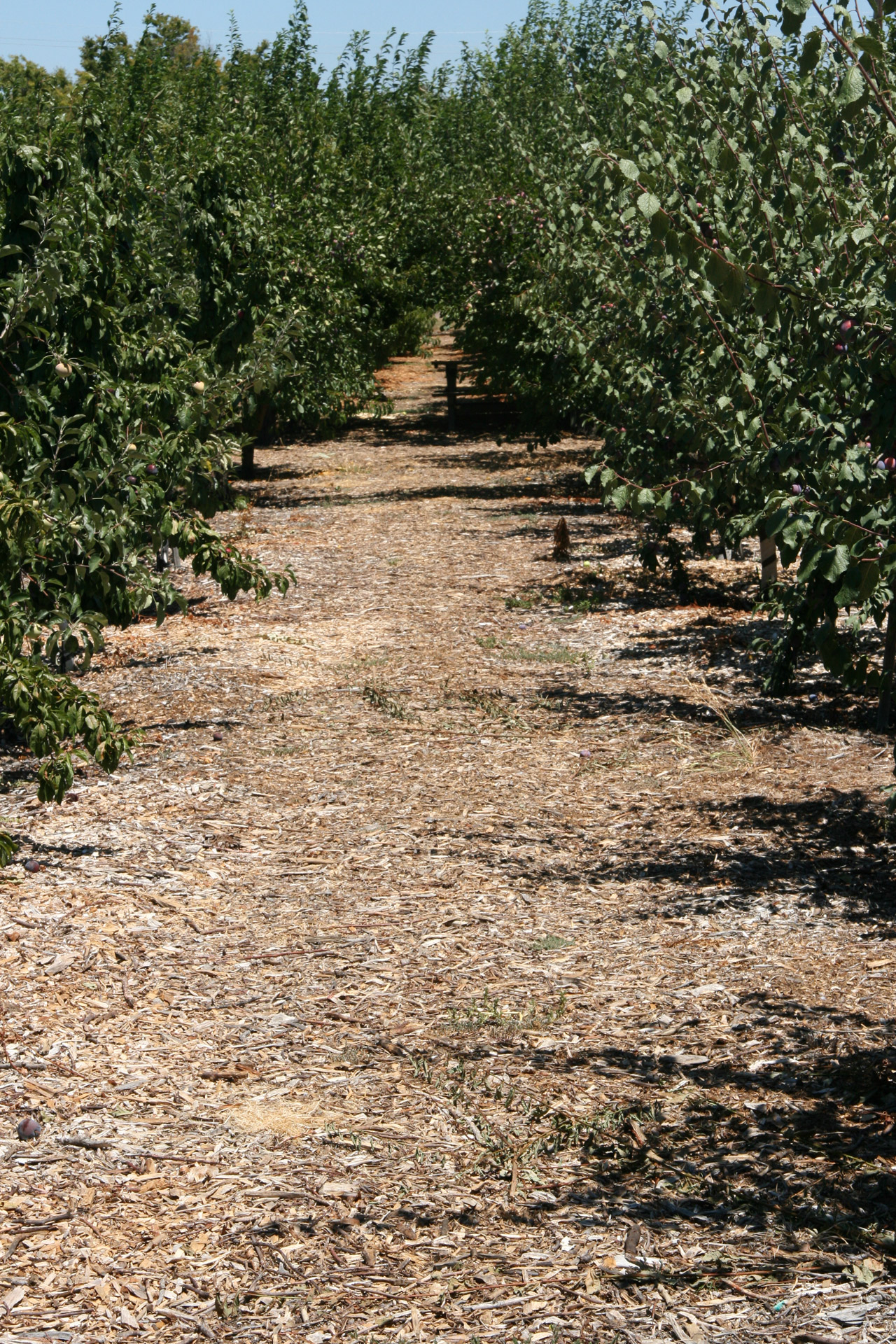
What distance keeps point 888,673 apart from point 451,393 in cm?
2077

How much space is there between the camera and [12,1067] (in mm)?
4223

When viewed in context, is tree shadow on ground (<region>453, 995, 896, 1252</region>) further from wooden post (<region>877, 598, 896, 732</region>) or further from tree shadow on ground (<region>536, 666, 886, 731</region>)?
tree shadow on ground (<region>536, 666, 886, 731</region>)

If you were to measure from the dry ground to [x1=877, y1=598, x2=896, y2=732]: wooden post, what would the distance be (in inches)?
9.0

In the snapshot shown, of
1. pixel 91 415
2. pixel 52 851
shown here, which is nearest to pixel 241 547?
pixel 91 415

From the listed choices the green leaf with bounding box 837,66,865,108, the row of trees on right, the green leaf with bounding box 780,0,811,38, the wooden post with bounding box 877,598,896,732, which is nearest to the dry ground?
the wooden post with bounding box 877,598,896,732

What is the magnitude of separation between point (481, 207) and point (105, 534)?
1321 cm

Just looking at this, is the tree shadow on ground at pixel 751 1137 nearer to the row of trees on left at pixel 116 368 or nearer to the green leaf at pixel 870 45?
the row of trees on left at pixel 116 368

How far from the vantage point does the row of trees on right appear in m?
3.82

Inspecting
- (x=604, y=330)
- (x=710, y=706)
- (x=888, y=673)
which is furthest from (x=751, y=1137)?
(x=604, y=330)

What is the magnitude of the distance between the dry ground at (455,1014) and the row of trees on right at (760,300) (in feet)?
3.47

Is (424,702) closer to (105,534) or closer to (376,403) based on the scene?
(105,534)

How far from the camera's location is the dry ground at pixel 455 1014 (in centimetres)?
329

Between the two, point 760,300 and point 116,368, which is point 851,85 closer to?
point 760,300

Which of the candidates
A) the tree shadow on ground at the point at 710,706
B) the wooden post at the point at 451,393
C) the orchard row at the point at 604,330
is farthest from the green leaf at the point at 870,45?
the wooden post at the point at 451,393
